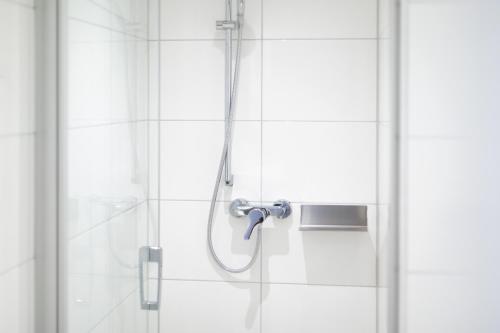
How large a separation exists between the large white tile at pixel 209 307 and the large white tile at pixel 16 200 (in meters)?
0.94

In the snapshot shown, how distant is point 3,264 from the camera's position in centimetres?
133

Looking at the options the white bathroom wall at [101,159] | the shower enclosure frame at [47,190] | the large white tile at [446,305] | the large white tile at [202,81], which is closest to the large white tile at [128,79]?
the white bathroom wall at [101,159]

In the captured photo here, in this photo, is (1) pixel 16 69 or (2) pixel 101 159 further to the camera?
(2) pixel 101 159

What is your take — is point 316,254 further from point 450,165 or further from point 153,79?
point 450,165

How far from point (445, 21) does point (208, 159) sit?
131 centimetres

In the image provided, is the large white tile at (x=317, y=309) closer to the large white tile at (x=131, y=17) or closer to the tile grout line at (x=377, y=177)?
the tile grout line at (x=377, y=177)

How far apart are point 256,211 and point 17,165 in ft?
3.07

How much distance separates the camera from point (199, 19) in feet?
7.46

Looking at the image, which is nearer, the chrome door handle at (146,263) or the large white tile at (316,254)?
the chrome door handle at (146,263)

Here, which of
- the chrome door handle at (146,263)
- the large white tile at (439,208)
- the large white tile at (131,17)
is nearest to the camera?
the large white tile at (439,208)

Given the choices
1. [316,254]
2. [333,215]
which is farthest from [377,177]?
[316,254]

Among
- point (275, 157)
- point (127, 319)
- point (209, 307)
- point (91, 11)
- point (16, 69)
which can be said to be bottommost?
point (209, 307)

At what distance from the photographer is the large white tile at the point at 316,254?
7.37 feet

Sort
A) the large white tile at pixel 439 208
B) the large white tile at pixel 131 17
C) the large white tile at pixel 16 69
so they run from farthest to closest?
the large white tile at pixel 131 17 < the large white tile at pixel 16 69 < the large white tile at pixel 439 208
